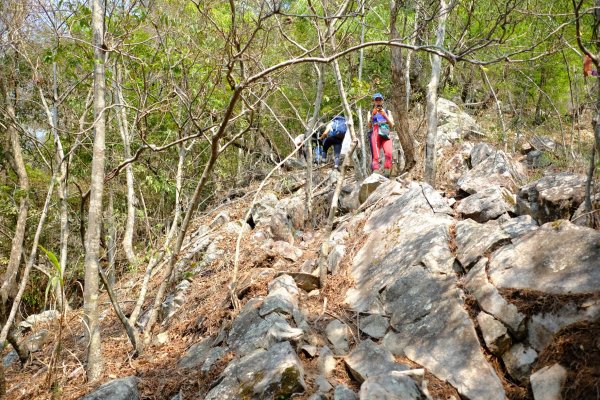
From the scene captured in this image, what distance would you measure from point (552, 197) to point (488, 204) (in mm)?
870

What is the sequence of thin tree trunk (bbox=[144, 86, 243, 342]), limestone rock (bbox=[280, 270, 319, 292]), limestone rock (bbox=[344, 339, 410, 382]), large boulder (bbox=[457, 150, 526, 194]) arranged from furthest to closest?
large boulder (bbox=[457, 150, 526, 194]) < limestone rock (bbox=[280, 270, 319, 292]) < limestone rock (bbox=[344, 339, 410, 382]) < thin tree trunk (bbox=[144, 86, 243, 342])

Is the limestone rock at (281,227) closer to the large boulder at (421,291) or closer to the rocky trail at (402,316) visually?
the rocky trail at (402,316)

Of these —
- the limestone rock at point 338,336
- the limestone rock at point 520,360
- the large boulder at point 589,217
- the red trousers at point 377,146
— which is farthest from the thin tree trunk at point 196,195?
the red trousers at point 377,146

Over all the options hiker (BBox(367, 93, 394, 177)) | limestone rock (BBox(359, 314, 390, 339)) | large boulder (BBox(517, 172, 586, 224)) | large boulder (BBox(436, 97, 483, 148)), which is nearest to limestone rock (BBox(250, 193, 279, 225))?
hiker (BBox(367, 93, 394, 177))

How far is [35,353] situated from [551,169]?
1076 centimetres

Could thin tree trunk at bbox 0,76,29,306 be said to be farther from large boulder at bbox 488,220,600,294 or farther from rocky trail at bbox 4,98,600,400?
large boulder at bbox 488,220,600,294

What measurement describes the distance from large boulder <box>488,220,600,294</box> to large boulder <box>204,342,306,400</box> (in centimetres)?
214

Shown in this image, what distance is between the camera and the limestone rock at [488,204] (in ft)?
19.9

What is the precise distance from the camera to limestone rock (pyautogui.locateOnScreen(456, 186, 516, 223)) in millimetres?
6062

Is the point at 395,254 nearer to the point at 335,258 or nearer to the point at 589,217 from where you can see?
the point at 335,258

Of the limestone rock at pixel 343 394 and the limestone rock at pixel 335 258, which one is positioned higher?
the limestone rock at pixel 335 258

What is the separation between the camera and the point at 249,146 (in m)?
13.5

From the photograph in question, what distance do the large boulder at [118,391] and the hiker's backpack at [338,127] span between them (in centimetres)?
751

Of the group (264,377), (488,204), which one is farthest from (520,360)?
(488,204)
